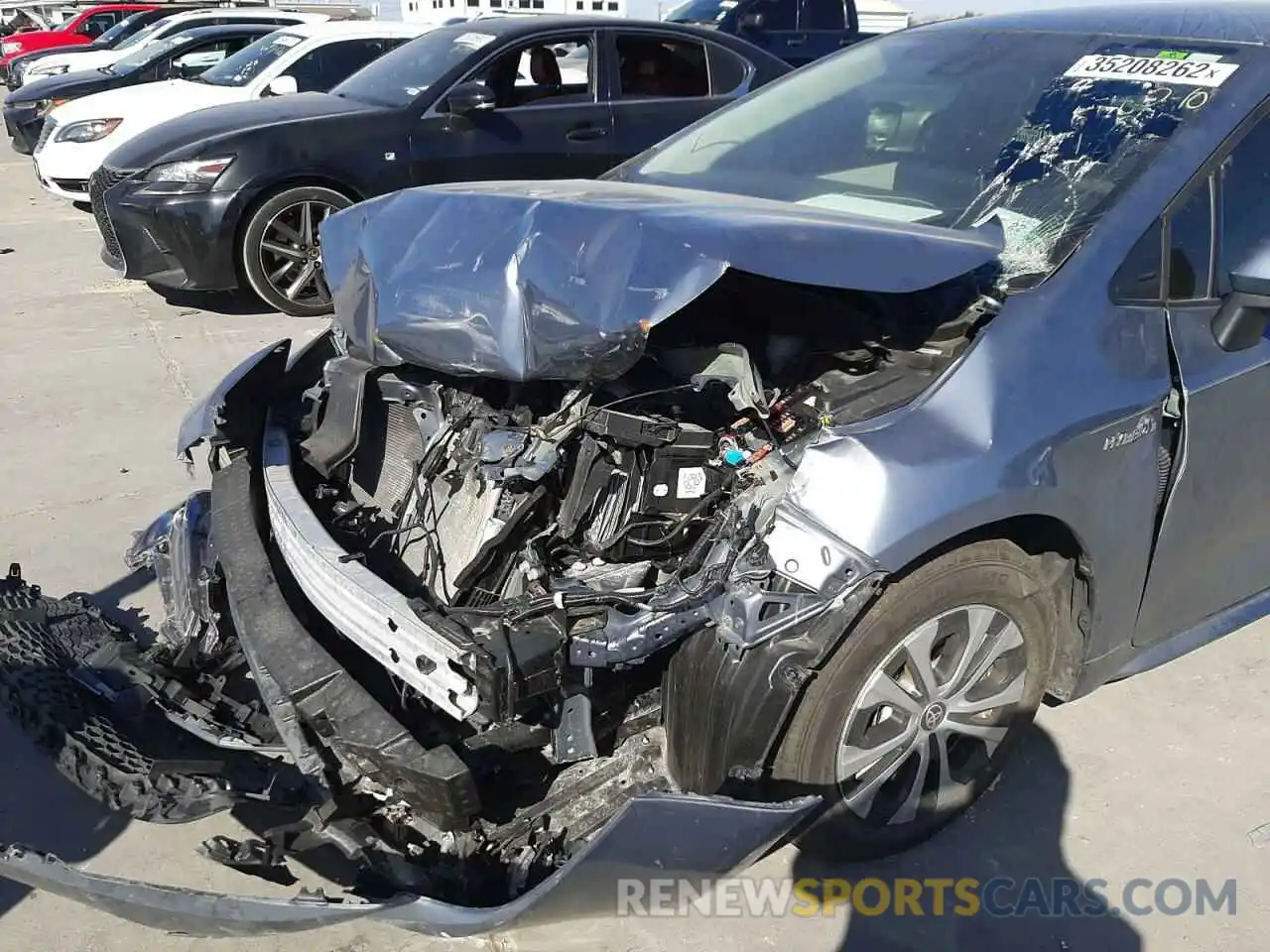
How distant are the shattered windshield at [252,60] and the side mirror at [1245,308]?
321 inches

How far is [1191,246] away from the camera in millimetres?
2438

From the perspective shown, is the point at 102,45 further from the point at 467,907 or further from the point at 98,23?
the point at 467,907

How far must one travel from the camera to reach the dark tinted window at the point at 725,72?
7449 mm

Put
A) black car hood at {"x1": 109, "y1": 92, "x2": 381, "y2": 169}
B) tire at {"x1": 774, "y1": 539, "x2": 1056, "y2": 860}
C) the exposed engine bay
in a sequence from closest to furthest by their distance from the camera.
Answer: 1. the exposed engine bay
2. tire at {"x1": 774, "y1": 539, "x2": 1056, "y2": 860}
3. black car hood at {"x1": 109, "y1": 92, "x2": 381, "y2": 169}

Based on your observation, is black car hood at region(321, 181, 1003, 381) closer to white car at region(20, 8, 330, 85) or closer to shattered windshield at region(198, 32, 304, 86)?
shattered windshield at region(198, 32, 304, 86)

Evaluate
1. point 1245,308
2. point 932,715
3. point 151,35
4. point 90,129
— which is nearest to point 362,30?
point 90,129

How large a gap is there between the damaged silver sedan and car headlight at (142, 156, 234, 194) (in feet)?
12.5

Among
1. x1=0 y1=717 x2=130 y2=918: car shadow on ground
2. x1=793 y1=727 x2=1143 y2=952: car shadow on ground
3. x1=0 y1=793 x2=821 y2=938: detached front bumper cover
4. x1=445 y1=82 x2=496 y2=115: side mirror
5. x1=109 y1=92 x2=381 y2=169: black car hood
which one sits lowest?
x1=793 y1=727 x2=1143 y2=952: car shadow on ground

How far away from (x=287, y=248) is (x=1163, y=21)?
5.19 metres

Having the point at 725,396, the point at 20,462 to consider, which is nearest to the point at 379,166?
the point at 20,462

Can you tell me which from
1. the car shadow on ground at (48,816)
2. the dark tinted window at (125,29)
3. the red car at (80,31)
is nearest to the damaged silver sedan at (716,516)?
the car shadow on ground at (48,816)

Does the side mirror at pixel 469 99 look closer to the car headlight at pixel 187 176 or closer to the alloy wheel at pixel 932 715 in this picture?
the car headlight at pixel 187 176

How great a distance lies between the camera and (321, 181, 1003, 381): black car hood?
213cm

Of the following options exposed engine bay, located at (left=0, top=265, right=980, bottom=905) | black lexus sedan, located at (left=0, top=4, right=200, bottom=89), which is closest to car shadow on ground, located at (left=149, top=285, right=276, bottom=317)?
exposed engine bay, located at (left=0, top=265, right=980, bottom=905)
